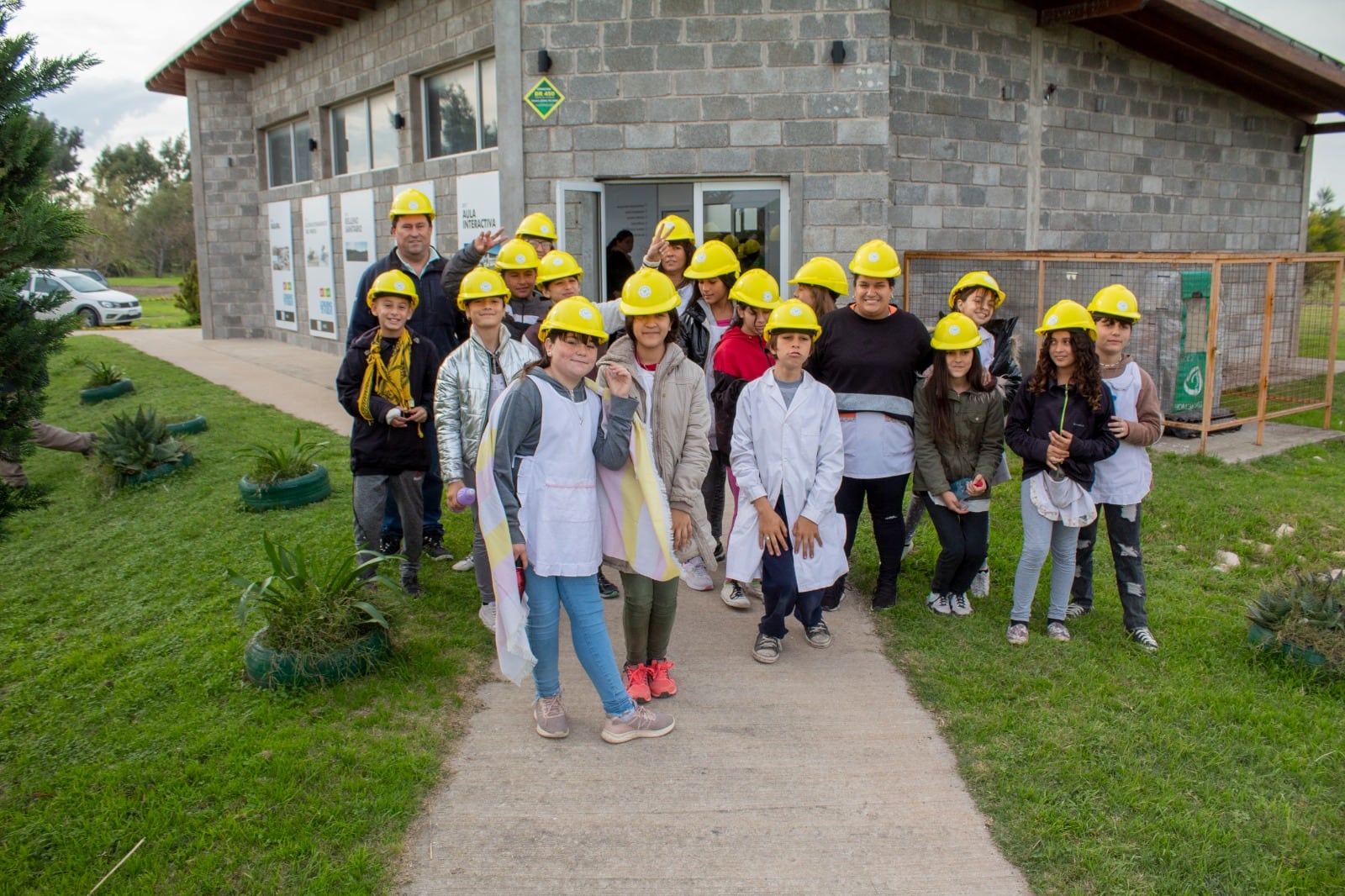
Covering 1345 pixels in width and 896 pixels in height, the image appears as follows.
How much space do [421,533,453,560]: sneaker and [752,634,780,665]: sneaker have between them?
2.17m

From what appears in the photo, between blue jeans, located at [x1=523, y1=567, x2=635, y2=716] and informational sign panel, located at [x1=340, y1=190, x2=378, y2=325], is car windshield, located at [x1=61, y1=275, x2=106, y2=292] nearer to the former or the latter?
informational sign panel, located at [x1=340, y1=190, x2=378, y2=325]

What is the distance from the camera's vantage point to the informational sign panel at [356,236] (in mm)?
14359

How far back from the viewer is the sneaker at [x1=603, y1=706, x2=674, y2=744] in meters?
3.87

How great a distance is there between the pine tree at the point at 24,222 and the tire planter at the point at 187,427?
6.84m

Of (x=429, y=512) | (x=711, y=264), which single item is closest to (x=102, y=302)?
(x=429, y=512)

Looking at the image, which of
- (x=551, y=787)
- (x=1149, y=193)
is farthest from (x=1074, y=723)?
(x=1149, y=193)

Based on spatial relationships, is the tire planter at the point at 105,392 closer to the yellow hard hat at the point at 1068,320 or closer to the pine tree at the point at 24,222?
the pine tree at the point at 24,222

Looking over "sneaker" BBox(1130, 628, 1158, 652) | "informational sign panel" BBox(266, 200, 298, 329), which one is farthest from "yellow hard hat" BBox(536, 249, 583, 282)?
"informational sign panel" BBox(266, 200, 298, 329)

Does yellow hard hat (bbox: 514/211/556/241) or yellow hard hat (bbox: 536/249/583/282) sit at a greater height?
yellow hard hat (bbox: 514/211/556/241)

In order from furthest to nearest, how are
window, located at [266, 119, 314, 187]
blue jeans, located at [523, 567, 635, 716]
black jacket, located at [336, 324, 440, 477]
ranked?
window, located at [266, 119, 314, 187]
black jacket, located at [336, 324, 440, 477]
blue jeans, located at [523, 567, 635, 716]

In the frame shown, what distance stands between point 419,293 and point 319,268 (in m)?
11.5

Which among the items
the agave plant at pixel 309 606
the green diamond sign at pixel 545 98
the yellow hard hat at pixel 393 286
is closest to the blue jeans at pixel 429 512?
the yellow hard hat at pixel 393 286

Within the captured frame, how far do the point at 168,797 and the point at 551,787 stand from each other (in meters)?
1.33

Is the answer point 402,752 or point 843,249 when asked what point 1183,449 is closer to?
point 843,249
